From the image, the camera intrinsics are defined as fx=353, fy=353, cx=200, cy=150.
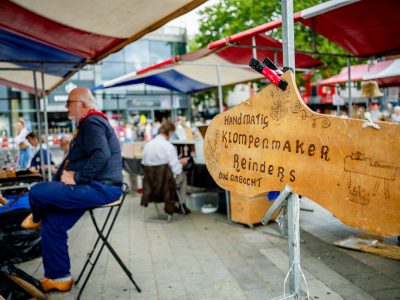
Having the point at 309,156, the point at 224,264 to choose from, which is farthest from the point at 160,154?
the point at 309,156

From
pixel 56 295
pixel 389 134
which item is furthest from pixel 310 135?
pixel 56 295

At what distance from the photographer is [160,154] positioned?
203 inches

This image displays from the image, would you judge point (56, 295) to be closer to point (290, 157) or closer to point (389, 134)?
point (290, 157)

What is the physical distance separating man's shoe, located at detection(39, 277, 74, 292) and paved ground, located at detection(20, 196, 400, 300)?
52mm

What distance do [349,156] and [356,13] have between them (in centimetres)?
302

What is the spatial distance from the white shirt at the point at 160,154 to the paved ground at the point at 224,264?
2.96ft

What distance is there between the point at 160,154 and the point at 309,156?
3.93 meters

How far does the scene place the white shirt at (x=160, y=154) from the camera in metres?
5.15

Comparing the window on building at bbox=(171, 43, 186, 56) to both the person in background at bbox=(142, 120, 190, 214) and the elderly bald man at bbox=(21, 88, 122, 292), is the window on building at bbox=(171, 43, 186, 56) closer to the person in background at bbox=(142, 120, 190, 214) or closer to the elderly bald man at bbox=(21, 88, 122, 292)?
the person in background at bbox=(142, 120, 190, 214)

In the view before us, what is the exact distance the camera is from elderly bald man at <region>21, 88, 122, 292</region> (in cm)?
275

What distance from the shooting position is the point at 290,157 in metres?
1.41

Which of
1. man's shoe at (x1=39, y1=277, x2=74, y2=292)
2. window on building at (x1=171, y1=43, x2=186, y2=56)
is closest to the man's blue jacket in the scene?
man's shoe at (x1=39, y1=277, x2=74, y2=292)

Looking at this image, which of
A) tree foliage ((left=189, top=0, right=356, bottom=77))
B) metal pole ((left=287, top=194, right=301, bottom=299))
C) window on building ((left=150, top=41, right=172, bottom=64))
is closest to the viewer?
metal pole ((left=287, top=194, right=301, bottom=299))

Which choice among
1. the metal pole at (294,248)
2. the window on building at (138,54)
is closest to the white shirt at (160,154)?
the metal pole at (294,248)
